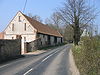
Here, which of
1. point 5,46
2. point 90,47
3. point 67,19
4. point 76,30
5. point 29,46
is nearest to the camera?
point 90,47

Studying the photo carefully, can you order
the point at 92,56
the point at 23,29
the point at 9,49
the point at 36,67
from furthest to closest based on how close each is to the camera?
1. the point at 23,29
2. the point at 9,49
3. the point at 36,67
4. the point at 92,56

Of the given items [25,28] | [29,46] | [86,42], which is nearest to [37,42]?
[29,46]

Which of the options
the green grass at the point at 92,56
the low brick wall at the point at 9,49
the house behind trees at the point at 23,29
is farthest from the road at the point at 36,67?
the house behind trees at the point at 23,29

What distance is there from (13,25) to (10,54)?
3623 cm

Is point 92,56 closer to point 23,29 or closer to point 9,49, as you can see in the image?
point 9,49

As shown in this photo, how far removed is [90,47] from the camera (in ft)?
39.2

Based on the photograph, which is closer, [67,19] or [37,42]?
[67,19]

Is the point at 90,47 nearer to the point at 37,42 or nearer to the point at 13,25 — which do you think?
the point at 37,42

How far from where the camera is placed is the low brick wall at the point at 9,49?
31975 mm

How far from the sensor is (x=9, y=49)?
115 feet

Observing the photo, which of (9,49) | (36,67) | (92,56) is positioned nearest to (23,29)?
(9,49)

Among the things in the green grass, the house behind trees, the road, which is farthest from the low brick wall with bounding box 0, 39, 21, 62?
the house behind trees

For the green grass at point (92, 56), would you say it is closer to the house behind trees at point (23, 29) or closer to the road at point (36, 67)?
the road at point (36, 67)

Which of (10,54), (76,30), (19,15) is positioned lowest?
(10,54)
